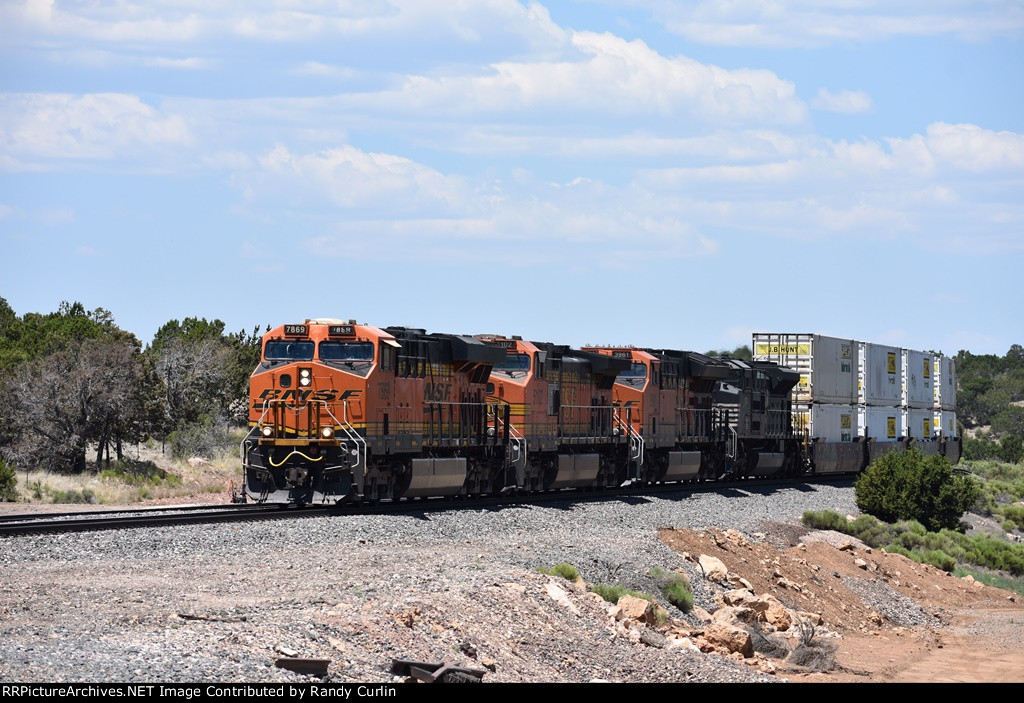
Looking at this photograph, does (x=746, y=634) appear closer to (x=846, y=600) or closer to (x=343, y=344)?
(x=846, y=600)

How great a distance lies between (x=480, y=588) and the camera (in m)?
16.8

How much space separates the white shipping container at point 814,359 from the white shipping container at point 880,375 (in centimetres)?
54

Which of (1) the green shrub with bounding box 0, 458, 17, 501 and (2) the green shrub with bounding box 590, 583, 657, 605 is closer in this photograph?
(2) the green shrub with bounding box 590, 583, 657, 605

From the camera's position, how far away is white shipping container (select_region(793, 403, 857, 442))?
45.6 metres

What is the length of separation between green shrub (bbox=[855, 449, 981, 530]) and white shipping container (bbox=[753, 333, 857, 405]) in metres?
6.64

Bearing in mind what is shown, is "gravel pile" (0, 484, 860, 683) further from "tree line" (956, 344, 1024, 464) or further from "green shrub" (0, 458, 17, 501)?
"tree line" (956, 344, 1024, 464)

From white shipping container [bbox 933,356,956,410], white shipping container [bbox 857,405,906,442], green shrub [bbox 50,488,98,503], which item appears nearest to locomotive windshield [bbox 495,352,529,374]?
green shrub [bbox 50,488,98,503]

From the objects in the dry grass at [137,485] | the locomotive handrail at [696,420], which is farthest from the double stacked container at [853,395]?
the dry grass at [137,485]

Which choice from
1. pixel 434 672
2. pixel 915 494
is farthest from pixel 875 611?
pixel 434 672

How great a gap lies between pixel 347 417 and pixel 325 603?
10.5m

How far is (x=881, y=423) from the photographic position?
50.9 m

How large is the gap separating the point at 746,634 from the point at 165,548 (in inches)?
317

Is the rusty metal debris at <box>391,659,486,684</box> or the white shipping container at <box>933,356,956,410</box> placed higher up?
the white shipping container at <box>933,356,956,410</box>

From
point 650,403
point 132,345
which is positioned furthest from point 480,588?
point 132,345
